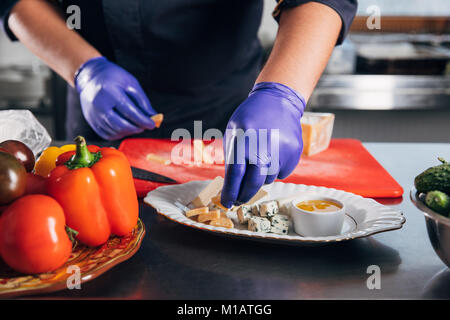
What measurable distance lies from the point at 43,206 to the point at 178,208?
32 cm

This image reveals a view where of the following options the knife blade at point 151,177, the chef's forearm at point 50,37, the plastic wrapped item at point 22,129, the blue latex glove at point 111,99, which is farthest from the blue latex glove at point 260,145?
the chef's forearm at point 50,37

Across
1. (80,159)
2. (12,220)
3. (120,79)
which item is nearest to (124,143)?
(120,79)

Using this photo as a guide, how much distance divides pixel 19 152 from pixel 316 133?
882 mm

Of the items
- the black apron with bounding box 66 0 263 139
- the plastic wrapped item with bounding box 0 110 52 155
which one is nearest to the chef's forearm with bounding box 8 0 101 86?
the black apron with bounding box 66 0 263 139

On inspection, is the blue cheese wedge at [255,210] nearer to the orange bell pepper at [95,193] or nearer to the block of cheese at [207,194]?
the block of cheese at [207,194]

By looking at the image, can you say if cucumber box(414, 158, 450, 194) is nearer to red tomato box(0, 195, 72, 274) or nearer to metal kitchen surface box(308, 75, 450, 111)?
red tomato box(0, 195, 72, 274)

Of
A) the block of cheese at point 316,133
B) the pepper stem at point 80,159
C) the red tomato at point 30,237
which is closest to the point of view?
the red tomato at point 30,237

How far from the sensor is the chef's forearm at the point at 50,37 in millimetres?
1453

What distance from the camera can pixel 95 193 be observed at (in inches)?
29.2

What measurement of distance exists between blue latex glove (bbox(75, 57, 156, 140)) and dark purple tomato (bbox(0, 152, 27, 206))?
0.65 m

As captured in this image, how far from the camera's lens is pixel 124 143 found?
1.50 meters

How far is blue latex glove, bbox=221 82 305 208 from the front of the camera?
884 millimetres

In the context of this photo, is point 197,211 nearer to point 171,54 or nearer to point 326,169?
point 326,169

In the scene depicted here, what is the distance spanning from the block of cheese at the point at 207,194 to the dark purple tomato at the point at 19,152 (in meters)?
0.33
